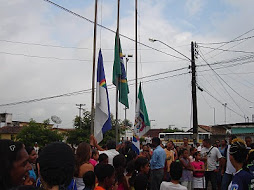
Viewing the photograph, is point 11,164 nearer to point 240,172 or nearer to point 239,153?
point 240,172

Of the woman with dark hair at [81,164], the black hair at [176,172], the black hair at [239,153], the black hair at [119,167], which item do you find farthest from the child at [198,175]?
the black hair at [239,153]

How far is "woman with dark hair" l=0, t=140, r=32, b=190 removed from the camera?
6.37 ft

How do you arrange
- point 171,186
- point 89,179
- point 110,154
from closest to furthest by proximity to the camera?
point 89,179 → point 171,186 → point 110,154

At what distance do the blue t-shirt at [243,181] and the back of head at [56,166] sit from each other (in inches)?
83.8

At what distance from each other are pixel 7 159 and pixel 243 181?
2669mm

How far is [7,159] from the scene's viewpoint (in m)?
1.98

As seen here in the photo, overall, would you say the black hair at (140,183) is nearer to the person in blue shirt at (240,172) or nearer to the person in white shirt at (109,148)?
the person in blue shirt at (240,172)

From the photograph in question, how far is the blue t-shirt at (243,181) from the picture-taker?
349 cm

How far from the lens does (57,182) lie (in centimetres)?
222

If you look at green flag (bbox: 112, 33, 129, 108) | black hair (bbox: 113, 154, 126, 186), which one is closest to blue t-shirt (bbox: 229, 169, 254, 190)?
black hair (bbox: 113, 154, 126, 186)

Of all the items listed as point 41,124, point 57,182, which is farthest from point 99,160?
point 41,124

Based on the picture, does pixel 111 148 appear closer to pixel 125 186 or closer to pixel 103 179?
pixel 125 186

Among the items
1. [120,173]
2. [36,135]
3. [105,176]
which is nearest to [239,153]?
Result: [105,176]

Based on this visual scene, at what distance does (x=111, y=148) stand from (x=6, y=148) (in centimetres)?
509
